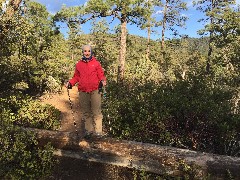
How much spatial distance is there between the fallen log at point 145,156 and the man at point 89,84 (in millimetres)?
615

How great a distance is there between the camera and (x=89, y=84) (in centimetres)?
622

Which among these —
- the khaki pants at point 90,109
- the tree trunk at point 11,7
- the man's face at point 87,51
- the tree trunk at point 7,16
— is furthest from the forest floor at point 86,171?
the tree trunk at point 11,7

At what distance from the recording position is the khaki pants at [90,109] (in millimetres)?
6371

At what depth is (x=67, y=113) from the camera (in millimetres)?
14430

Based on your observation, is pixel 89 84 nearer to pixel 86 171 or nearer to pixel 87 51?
pixel 87 51

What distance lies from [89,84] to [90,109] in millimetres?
631

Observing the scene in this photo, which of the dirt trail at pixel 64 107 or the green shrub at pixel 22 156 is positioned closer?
the green shrub at pixel 22 156

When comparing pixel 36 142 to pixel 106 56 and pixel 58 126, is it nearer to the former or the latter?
pixel 58 126

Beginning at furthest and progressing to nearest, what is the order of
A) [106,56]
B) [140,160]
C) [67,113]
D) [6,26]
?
[106,56] < [67,113] < [6,26] < [140,160]

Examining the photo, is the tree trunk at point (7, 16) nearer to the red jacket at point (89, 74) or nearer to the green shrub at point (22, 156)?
the red jacket at point (89, 74)

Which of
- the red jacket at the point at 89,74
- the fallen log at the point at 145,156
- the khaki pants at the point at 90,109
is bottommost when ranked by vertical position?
the fallen log at the point at 145,156

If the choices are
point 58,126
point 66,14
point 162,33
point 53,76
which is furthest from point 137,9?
point 162,33

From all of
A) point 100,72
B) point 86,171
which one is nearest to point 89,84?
point 100,72

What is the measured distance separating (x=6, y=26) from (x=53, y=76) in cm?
902
